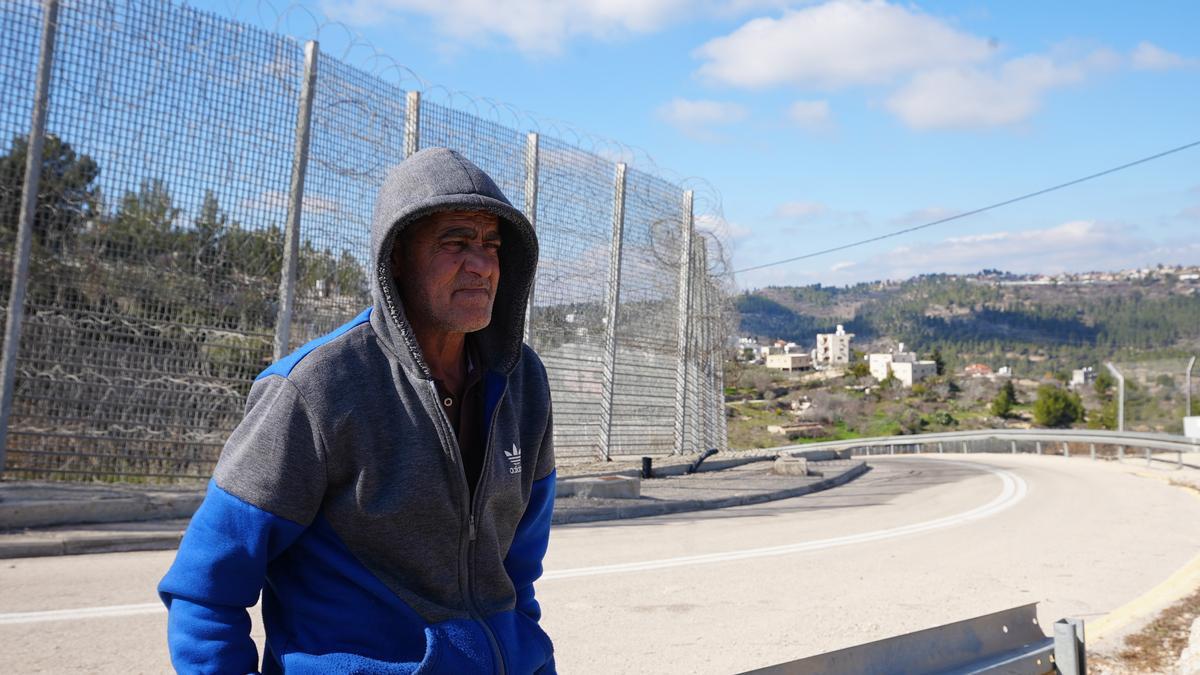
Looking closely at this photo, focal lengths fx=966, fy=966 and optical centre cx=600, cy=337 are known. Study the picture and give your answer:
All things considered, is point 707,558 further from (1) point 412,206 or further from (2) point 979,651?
(1) point 412,206

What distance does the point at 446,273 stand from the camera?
205 cm

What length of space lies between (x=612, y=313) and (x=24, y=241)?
9328mm

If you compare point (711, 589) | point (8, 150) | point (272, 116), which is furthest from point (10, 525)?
point (711, 589)

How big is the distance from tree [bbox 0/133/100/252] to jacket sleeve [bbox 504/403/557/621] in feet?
25.3

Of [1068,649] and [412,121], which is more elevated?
[412,121]

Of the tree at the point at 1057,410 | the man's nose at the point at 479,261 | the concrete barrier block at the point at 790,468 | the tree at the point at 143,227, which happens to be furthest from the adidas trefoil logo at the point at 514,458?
the tree at the point at 1057,410

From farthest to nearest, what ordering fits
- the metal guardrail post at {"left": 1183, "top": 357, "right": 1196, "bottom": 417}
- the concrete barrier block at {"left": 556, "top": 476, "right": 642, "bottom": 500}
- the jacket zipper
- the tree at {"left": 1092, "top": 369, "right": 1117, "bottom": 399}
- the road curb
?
the tree at {"left": 1092, "top": 369, "right": 1117, "bottom": 399} < the metal guardrail post at {"left": 1183, "top": 357, "right": 1196, "bottom": 417} < the concrete barrier block at {"left": 556, "top": 476, "right": 642, "bottom": 500} < the road curb < the jacket zipper

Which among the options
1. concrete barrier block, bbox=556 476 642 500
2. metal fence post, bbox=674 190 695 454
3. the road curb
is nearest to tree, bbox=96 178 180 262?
the road curb

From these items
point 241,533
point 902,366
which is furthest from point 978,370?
point 241,533

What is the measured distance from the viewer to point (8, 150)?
8.10 m

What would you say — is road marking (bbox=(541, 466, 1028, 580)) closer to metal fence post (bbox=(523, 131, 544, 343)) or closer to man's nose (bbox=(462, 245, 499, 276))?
man's nose (bbox=(462, 245, 499, 276))

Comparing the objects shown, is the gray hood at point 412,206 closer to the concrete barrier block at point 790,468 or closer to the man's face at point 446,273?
the man's face at point 446,273

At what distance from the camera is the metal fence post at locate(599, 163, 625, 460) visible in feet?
51.3

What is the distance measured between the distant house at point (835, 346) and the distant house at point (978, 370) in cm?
2065
